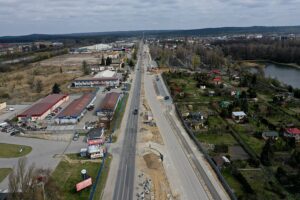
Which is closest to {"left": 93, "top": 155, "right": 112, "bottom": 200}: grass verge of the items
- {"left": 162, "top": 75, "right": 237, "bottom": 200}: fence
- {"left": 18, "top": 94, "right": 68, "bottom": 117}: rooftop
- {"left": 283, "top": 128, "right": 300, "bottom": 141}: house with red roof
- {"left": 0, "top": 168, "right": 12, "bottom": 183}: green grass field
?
{"left": 0, "top": 168, "right": 12, "bottom": 183}: green grass field

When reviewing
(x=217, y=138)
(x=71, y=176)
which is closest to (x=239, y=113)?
(x=217, y=138)

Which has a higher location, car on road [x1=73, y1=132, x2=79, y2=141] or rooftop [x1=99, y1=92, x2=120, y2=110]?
rooftop [x1=99, y1=92, x2=120, y2=110]

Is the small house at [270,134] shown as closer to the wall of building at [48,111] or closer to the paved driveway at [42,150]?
the paved driveway at [42,150]

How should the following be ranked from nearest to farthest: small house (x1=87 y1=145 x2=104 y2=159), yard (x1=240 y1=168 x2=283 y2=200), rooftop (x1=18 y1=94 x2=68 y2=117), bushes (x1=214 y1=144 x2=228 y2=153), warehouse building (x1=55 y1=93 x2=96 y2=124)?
1. yard (x1=240 y1=168 x2=283 y2=200)
2. small house (x1=87 y1=145 x2=104 y2=159)
3. bushes (x1=214 y1=144 x2=228 y2=153)
4. warehouse building (x1=55 y1=93 x2=96 y2=124)
5. rooftop (x1=18 y1=94 x2=68 y2=117)

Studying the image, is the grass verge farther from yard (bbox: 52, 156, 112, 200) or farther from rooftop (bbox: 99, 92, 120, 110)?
rooftop (bbox: 99, 92, 120, 110)

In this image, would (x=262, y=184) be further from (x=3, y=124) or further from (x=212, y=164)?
(x=3, y=124)

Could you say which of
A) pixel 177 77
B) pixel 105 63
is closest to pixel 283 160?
pixel 177 77

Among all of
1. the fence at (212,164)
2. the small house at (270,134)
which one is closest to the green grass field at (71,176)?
the fence at (212,164)
